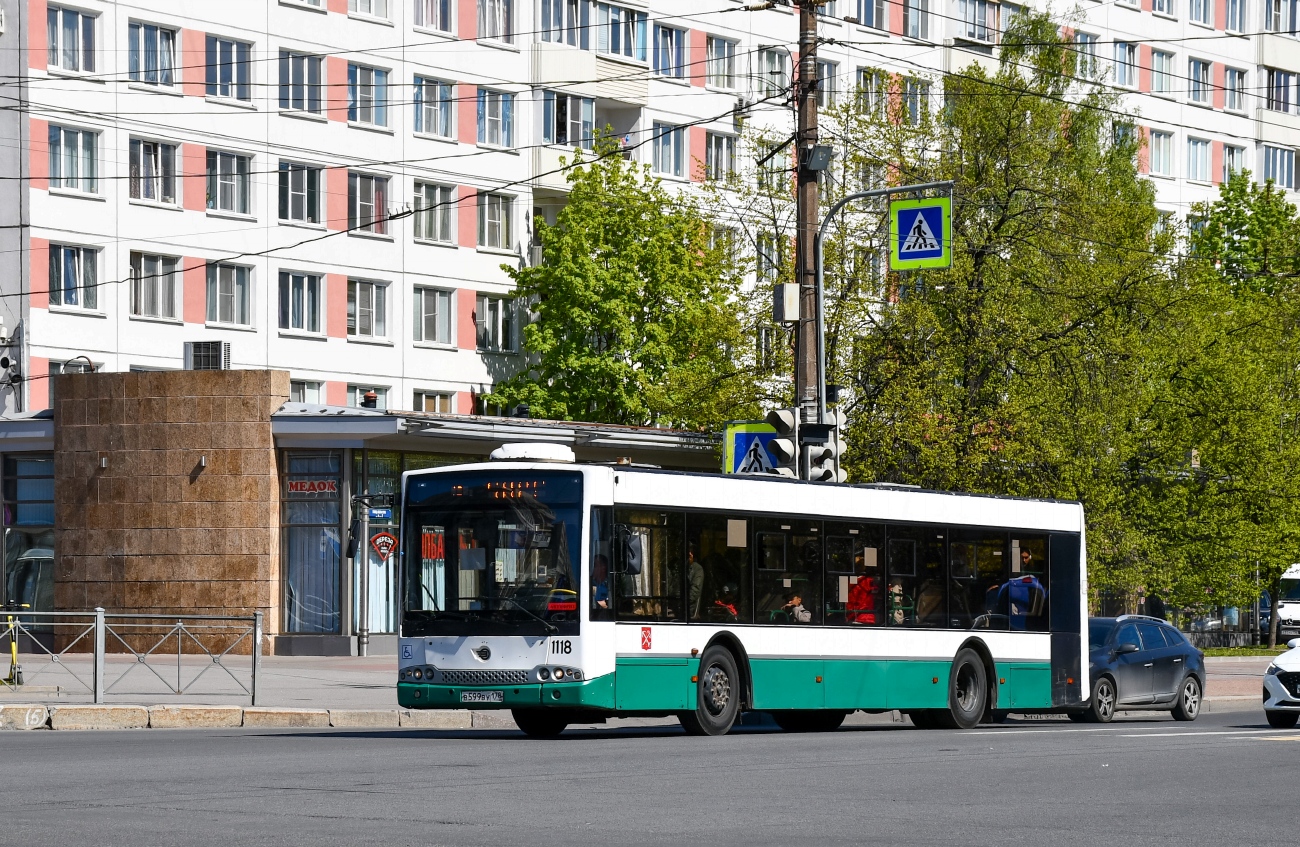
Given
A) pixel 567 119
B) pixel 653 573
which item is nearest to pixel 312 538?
pixel 567 119

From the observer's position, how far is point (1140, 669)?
28.1m

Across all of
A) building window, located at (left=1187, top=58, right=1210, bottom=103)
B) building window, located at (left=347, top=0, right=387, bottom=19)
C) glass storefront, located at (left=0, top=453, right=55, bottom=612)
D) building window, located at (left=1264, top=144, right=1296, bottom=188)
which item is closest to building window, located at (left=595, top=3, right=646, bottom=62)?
building window, located at (left=347, top=0, right=387, bottom=19)

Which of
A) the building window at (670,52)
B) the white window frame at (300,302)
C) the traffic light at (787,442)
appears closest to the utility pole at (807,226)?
the traffic light at (787,442)

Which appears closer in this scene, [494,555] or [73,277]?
[494,555]

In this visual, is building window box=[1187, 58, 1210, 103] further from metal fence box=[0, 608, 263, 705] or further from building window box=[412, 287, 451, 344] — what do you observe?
metal fence box=[0, 608, 263, 705]

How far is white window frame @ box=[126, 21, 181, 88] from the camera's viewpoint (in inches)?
2077

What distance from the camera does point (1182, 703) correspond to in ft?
94.2

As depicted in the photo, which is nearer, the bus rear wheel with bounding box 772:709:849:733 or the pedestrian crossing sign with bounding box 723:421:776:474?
the bus rear wheel with bounding box 772:709:849:733

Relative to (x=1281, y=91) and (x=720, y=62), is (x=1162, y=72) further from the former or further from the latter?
(x=720, y=62)

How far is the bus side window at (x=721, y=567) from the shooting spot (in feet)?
70.6

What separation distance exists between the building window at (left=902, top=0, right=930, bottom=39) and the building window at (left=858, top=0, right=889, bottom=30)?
83 cm

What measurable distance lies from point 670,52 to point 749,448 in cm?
4035

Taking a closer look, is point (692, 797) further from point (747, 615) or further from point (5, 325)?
point (5, 325)

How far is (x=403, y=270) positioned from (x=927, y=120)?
20.0 m
